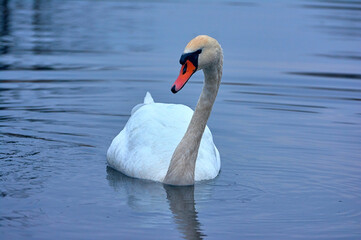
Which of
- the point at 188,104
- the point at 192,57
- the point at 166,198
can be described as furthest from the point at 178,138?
the point at 188,104

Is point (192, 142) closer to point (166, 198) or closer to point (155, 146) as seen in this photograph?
point (155, 146)

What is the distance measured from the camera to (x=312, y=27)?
81.7ft

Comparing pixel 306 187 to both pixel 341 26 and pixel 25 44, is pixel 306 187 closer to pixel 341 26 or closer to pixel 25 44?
pixel 25 44

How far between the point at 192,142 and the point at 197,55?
104 cm

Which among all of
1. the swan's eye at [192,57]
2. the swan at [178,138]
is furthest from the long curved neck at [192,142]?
the swan's eye at [192,57]

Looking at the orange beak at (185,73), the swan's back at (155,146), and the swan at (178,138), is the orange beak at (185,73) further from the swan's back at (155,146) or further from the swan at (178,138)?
the swan's back at (155,146)

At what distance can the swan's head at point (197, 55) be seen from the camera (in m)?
8.20

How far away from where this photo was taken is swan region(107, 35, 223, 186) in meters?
8.33

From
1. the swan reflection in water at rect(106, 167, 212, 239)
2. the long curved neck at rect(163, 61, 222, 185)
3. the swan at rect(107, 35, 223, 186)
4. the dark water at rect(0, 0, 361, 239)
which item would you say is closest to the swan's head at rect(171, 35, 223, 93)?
the swan at rect(107, 35, 223, 186)

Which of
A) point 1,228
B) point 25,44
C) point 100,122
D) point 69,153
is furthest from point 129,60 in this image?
point 1,228

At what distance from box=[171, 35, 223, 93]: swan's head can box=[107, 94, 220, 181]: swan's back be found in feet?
4.09

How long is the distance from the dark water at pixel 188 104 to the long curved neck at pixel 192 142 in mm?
196

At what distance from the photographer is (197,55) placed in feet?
27.1

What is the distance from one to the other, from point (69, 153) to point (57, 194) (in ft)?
5.69
